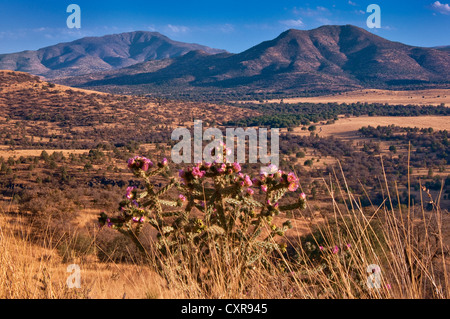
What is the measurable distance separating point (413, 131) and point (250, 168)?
2591cm

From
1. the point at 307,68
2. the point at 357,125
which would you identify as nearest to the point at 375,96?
the point at 307,68

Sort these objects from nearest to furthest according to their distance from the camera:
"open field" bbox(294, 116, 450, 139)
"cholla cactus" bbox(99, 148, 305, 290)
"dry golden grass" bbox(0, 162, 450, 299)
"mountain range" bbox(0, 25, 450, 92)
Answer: "dry golden grass" bbox(0, 162, 450, 299), "cholla cactus" bbox(99, 148, 305, 290), "open field" bbox(294, 116, 450, 139), "mountain range" bbox(0, 25, 450, 92)

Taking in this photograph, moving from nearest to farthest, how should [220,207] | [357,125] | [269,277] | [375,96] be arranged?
[269,277], [220,207], [357,125], [375,96]

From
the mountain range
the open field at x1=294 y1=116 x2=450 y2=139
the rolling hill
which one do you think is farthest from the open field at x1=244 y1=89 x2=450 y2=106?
the open field at x1=294 y1=116 x2=450 y2=139

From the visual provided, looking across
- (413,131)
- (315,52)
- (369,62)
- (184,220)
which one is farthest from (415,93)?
(184,220)

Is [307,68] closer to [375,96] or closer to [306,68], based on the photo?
[306,68]

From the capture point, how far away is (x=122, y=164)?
86.8 feet

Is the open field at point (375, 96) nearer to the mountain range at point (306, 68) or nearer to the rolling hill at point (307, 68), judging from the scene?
the mountain range at point (306, 68)

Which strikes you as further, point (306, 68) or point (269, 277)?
point (306, 68)

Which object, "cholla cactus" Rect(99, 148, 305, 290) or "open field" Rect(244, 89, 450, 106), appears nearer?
"cholla cactus" Rect(99, 148, 305, 290)

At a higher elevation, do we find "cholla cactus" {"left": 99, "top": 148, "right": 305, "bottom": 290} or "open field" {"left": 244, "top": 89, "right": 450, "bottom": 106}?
"open field" {"left": 244, "top": 89, "right": 450, "bottom": 106}

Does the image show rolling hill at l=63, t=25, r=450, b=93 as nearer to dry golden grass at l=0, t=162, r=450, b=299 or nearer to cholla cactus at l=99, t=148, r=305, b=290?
cholla cactus at l=99, t=148, r=305, b=290

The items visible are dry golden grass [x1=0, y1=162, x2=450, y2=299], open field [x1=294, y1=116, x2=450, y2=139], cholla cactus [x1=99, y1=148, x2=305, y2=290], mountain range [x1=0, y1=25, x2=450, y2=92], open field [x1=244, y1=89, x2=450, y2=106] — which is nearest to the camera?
dry golden grass [x1=0, y1=162, x2=450, y2=299]

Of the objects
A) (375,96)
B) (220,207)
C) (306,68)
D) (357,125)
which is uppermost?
(306,68)
